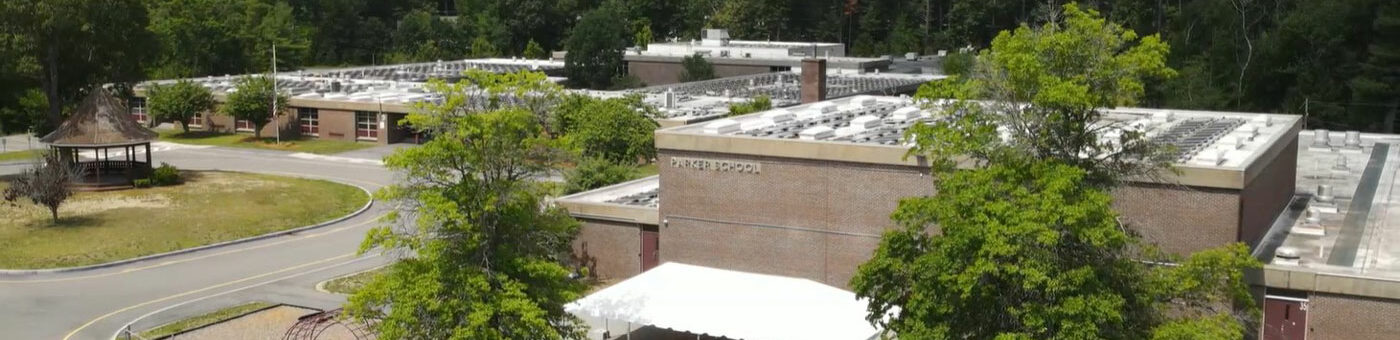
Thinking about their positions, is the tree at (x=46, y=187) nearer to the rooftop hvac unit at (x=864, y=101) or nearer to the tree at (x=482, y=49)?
the rooftop hvac unit at (x=864, y=101)

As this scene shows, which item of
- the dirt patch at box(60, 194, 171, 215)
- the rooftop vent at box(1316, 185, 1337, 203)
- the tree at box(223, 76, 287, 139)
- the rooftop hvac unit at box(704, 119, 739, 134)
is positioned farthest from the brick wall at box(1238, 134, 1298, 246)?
the tree at box(223, 76, 287, 139)

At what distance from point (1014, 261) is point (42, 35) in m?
50.9

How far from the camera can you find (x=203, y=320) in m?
37.2

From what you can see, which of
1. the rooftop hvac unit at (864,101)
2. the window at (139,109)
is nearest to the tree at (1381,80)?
the rooftop hvac unit at (864,101)

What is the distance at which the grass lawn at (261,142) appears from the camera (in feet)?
247

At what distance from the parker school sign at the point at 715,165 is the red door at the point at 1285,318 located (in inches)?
476

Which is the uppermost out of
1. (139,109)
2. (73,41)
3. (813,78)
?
(73,41)

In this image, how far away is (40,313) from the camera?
3781 centimetres

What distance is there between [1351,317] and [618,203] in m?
19.7

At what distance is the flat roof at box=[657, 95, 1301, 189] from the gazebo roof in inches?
1138

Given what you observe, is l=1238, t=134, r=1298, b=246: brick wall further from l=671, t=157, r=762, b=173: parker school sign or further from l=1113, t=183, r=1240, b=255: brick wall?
l=671, t=157, r=762, b=173: parker school sign

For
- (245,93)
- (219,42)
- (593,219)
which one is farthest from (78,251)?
(219,42)

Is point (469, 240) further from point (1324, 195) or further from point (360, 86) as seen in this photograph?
point (360, 86)

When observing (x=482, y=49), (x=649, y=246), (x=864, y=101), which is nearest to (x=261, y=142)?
(x=864, y=101)
